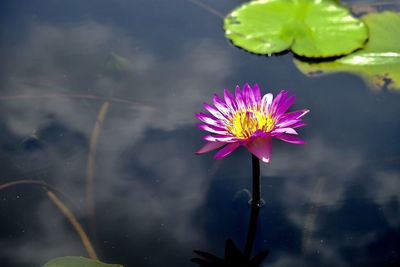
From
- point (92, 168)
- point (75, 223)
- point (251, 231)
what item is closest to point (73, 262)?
point (75, 223)

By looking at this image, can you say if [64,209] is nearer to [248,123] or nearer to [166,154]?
[166,154]

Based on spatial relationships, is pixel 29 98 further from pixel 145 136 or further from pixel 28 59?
pixel 145 136

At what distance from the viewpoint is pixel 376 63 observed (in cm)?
285

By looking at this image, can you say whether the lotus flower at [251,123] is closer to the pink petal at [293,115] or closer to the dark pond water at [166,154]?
the pink petal at [293,115]

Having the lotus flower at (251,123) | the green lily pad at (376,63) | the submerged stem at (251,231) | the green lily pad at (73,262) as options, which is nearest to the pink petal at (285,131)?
the lotus flower at (251,123)

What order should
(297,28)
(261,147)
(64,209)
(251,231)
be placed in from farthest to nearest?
(297,28), (64,209), (251,231), (261,147)

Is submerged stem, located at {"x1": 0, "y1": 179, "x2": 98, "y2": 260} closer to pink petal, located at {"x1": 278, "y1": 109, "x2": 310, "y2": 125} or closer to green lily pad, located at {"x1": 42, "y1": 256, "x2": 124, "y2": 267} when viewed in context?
green lily pad, located at {"x1": 42, "y1": 256, "x2": 124, "y2": 267}

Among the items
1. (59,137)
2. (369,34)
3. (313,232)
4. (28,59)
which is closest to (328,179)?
(313,232)

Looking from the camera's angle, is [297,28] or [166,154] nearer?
[166,154]

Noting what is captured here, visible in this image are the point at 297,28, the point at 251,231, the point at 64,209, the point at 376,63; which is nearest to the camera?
the point at 251,231

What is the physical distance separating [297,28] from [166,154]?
1071 mm

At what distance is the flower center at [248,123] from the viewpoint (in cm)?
200

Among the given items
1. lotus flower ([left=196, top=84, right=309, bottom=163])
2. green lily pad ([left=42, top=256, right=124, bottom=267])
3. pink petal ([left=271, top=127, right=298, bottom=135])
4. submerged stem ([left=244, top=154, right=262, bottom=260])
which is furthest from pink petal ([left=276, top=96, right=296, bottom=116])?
green lily pad ([left=42, top=256, right=124, bottom=267])

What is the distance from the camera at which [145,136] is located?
2600 millimetres
